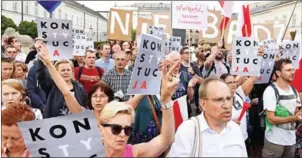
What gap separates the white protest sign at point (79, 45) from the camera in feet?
28.0

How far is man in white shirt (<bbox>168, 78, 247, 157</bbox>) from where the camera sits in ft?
9.69

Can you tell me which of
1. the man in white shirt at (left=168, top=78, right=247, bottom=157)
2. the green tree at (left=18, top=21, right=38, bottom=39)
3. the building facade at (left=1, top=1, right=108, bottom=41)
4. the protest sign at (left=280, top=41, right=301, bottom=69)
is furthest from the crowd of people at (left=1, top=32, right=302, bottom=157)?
the building facade at (left=1, top=1, right=108, bottom=41)

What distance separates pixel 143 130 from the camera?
466 centimetres

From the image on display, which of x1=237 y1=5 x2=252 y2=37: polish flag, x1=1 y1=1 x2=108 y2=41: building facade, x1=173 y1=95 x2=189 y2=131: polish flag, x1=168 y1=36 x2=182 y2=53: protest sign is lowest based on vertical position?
x1=173 y1=95 x2=189 y2=131: polish flag

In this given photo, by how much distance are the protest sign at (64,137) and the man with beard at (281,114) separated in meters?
2.53

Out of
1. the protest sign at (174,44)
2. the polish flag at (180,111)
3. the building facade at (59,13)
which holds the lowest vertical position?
the polish flag at (180,111)

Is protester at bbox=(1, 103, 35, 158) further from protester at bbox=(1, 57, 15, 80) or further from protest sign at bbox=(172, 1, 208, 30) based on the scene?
protest sign at bbox=(172, 1, 208, 30)

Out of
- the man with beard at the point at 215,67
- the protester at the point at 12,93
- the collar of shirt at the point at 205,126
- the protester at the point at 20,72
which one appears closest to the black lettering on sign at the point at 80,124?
the collar of shirt at the point at 205,126

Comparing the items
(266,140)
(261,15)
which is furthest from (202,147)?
(261,15)

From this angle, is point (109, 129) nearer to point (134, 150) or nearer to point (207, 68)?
point (134, 150)

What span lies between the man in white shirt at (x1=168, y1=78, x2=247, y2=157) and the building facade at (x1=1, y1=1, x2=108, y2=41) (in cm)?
4958

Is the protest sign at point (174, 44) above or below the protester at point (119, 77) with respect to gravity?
above

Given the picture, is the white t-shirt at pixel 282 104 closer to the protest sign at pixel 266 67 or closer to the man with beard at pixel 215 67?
the protest sign at pixel 266 67

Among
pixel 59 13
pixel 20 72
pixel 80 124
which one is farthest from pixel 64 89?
pixel 59 13
